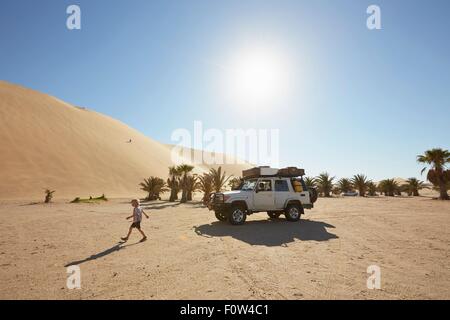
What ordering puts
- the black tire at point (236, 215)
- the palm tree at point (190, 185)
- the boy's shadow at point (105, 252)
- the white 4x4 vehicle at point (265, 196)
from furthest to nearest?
the palm tree at point (190, 185)
the white 4x4 vehicle at point (265, 196)
the black tire at point (236, 215)
the boy's shadow at point (105, 252)

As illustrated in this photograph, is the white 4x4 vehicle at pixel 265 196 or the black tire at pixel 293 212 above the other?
the white 4x4 vehicle at pixel 265 196

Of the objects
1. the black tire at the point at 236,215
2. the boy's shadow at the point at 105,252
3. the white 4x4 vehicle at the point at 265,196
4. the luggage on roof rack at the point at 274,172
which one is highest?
the luggage on roof rack at the point at 274,172

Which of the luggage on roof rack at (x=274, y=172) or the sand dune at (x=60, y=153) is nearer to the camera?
the luggage on roof rack at (x=274, y=172)

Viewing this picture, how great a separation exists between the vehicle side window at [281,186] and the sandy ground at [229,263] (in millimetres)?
2992

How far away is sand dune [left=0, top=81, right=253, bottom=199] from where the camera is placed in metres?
36.4

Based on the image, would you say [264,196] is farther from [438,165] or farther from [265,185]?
[438,165]

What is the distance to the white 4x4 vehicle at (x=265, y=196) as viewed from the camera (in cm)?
1331

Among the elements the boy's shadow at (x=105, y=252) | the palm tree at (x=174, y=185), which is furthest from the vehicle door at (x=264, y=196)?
the palm tree at (x=174, y=185)

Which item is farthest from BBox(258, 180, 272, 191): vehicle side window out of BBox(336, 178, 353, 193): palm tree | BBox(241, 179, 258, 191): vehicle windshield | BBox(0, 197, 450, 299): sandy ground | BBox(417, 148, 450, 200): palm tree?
BBox(336, 178, 353, 193): palm tree

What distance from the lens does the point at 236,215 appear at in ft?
43.6

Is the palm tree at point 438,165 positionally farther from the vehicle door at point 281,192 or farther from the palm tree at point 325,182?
the vehicle door at point 281,192

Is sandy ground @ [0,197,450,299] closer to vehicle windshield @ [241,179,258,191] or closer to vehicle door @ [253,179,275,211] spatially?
vehicle door @ [253,179,275,211]

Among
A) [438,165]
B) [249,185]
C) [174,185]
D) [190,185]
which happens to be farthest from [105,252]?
[438,165]

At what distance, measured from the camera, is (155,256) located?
750cm
